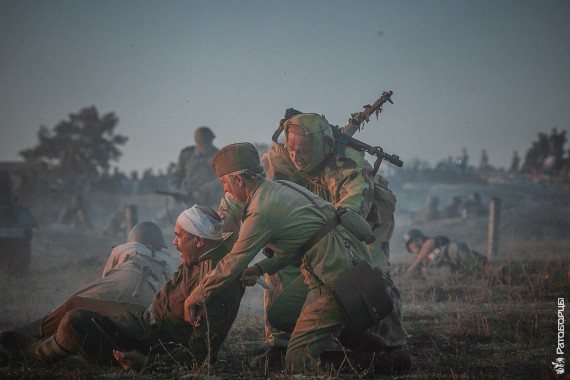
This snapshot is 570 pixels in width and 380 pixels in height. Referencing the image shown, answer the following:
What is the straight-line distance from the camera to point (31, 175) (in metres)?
28.5

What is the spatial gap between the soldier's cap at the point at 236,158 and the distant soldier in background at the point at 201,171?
702 centimetres

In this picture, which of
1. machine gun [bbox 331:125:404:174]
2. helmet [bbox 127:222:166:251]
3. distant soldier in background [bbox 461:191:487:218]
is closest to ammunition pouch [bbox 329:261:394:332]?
machine gun [bbox 331:125:404:174]

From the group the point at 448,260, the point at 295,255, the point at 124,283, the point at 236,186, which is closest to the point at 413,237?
the point at 448,260

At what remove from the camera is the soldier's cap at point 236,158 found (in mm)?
3824

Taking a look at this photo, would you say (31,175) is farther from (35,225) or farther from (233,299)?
(233,299)

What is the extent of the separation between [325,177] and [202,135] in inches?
253

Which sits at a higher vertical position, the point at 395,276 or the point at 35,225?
the point at 35,225

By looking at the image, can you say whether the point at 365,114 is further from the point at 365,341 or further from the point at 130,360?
the point at 130,360

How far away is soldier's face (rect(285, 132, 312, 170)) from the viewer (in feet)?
15.7

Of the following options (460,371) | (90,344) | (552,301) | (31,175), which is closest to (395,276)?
(552,301)

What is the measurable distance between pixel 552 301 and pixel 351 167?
3.79 metres

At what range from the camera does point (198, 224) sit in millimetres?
3889

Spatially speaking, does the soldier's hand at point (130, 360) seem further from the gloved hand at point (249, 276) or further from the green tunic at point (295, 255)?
the gloved hand at point (249, 276)

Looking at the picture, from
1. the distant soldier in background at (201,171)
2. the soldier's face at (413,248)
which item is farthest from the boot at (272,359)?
the soldier's face at (413,248)
